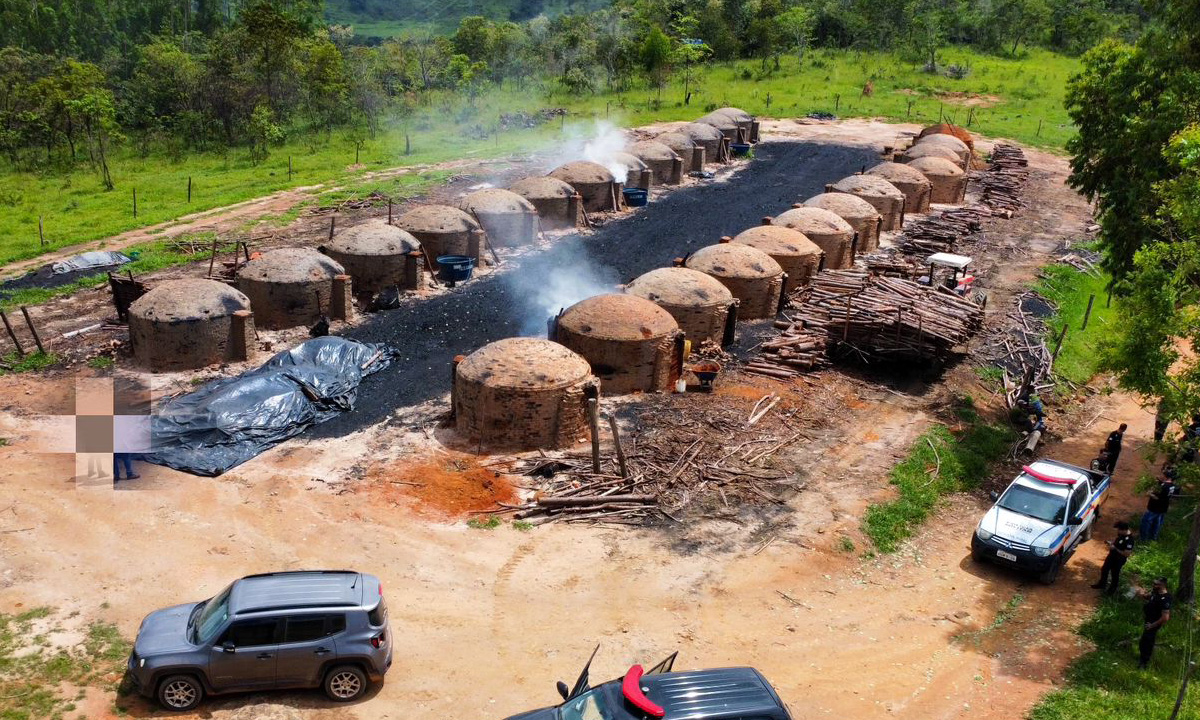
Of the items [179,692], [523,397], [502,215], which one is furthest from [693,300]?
[179,692]

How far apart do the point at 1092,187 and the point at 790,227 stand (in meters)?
10.7

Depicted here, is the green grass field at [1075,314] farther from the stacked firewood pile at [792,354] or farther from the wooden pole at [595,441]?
the wooden pole at [595,441]

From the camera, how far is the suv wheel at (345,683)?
11.2 metres

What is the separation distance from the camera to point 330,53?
53594 millimetres

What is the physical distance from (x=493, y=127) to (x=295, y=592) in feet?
154

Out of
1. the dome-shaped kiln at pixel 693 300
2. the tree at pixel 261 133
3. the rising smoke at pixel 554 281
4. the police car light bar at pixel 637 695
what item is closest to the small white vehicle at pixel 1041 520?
the police car light bar at pixel 637 695

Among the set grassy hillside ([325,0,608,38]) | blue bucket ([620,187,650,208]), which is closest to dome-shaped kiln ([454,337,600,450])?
blue bucket ([620,187,650,208])

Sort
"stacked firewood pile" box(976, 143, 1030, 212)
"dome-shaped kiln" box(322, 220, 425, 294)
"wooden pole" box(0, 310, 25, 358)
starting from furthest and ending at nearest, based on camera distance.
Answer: "stacked firewood pile" box(976, 143, 1030, 212), "dome-shaped kiln" box(322, 220, 425, 294), "wooden pole" box(0, 310, 25, 358)

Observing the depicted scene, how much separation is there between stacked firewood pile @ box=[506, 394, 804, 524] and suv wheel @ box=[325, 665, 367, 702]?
5.32 meters

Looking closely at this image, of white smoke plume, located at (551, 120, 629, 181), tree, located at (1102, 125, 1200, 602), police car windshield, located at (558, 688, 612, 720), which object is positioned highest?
tree, located at (1102, 125, 1200, 602)

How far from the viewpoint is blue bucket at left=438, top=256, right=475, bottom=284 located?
94.6ft

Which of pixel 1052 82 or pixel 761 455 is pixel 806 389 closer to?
pixel 761 455

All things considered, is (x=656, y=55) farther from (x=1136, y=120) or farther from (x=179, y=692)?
(x=179, y=692)

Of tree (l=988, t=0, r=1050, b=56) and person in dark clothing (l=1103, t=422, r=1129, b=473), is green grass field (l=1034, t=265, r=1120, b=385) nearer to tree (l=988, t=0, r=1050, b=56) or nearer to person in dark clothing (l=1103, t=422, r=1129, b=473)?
person in dark clothing (l=1103, t=422, r=1129, b=473)
